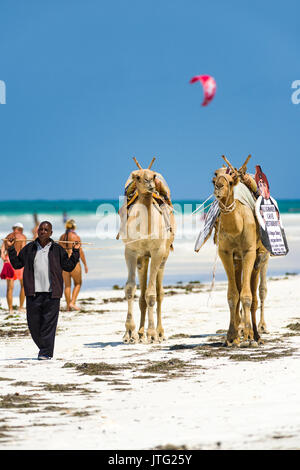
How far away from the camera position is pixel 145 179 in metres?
12.4

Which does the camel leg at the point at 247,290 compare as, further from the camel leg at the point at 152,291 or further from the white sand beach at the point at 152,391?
the camel leg at the point at 152,291

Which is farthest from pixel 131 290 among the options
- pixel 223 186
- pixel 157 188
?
pixel 223 186

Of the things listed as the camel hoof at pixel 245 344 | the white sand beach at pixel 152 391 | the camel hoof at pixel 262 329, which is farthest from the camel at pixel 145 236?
the camel hoof at pixel 262 329

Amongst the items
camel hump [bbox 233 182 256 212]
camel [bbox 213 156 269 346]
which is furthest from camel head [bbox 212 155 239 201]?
camel hump [bbox 233 182 256 212]

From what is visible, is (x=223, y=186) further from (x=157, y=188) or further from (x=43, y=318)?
(x=43, y=318)

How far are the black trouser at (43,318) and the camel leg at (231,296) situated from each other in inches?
97.7

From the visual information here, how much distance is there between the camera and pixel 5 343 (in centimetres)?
1305

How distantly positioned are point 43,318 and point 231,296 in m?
2.72

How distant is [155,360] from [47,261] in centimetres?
194

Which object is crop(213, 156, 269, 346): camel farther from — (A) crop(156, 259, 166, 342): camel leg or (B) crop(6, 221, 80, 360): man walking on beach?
(B) crop(6, 221, 80, 360): man walking on beach

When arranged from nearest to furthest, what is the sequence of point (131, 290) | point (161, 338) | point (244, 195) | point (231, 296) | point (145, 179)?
point (231, 296) < point (244, 195) < point (145, 179) < point (131, 290) < point (161, 338)

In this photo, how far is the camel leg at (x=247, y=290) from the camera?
38.5 ft

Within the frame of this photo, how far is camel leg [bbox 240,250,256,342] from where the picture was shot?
11.8 m
